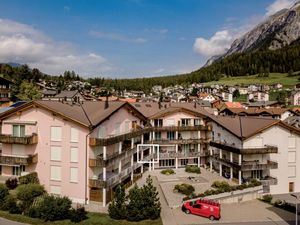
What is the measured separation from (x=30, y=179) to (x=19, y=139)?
486 cm

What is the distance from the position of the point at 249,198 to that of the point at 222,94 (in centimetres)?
14382

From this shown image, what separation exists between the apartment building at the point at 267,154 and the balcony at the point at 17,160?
27160 millimetres

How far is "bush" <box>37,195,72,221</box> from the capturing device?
2958 centimetres

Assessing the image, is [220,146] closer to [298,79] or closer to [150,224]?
[150,224]

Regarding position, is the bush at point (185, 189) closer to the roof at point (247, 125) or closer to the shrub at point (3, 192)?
the roof at point (247, 125)

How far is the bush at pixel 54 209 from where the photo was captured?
2958 cm

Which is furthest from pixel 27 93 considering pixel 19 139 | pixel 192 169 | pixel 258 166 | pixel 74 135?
pixel 258 166

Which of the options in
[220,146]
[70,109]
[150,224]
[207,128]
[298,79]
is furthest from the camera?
[298,79]

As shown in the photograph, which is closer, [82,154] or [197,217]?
[197,217]

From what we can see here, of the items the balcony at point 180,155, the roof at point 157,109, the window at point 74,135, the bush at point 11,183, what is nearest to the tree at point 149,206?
the window at point 74,135

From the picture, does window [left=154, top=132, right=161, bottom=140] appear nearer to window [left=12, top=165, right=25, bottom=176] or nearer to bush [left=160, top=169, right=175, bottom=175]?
bush [left=160, top=169, right=175, bottom=175]

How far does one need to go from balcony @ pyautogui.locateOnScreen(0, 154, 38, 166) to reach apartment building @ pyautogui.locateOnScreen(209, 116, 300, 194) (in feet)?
89.1

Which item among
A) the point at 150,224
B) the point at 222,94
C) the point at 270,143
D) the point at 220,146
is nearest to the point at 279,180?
the point at 270,143

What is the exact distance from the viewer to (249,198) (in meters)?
40.4
